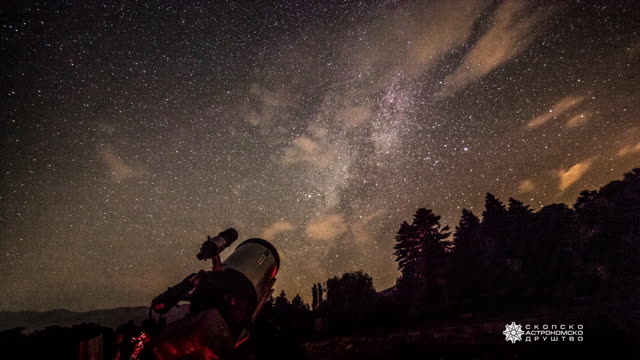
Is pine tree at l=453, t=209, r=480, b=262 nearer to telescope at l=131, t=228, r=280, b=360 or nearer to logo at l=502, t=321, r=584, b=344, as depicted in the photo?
logo at l=502, t=321, r=584, b=344

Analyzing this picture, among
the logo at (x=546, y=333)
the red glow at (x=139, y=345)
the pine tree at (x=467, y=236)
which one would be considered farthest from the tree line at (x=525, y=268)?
the red glow at (x=139, y=345)

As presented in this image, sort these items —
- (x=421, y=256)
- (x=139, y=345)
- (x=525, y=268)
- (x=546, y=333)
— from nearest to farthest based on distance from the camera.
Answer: (x=139, y=345) < (x=546, y=333) < (x=525, y=268) < (x=421, y=256)

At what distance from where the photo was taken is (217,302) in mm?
4266

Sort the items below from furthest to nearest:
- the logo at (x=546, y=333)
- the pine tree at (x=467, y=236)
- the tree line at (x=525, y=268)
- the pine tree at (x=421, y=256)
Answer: the pine tree at (x=421, y=256)
the pine tree at (x=467, y=236)
the tree line at (x=525, y=268)
the logo at (x=546, y=333)

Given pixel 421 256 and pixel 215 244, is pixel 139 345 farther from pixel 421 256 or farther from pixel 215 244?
pixel 421 256

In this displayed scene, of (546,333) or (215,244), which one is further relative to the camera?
(546,333)

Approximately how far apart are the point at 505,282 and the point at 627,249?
909 centimetres

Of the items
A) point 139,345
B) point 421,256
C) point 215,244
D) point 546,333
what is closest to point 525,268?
point 421,256

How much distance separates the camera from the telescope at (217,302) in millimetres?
2977

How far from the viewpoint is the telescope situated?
298 cm

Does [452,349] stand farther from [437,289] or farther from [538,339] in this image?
[437,289]

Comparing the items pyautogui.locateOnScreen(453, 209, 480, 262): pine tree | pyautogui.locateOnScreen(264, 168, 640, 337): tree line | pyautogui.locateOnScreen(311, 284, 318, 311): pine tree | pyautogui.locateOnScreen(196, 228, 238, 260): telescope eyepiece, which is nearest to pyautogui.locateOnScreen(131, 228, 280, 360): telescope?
pyautogui.locateOnScreen(196, 228, 238, 260): telescope eyepiece

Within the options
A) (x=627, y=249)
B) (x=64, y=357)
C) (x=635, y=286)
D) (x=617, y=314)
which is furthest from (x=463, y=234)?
(x=64, y=357)

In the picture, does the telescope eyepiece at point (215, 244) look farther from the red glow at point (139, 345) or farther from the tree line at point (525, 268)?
the tree line at point (525, 268)
